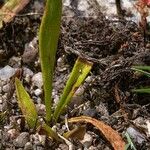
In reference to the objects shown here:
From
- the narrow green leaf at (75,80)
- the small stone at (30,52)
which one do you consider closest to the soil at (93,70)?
the small stone at (30,52)

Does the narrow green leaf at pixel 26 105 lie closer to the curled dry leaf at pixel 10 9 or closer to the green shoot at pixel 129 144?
the green shoot at pixel 129 144

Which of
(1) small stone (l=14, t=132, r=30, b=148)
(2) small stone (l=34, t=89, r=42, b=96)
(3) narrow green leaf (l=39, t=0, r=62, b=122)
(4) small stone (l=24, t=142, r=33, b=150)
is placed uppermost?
(3) narrow green leaf (l=39, t=0, r=62, b=122)

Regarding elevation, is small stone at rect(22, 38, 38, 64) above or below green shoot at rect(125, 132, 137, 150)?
above

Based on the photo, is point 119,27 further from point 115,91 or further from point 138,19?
point 115,91

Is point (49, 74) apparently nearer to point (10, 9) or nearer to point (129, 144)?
point (129, 144)

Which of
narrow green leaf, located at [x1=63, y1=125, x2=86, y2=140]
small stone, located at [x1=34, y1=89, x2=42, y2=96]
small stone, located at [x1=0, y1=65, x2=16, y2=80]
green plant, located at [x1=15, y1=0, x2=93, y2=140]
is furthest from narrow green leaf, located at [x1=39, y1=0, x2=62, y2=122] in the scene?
small stone, located at [x1=0, y1=65, x2=16, y2=80]

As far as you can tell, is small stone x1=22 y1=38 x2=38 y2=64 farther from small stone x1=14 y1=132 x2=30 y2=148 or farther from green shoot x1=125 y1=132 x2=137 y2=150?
green shoot x1=125 y1=132 x2=137 y2=150
